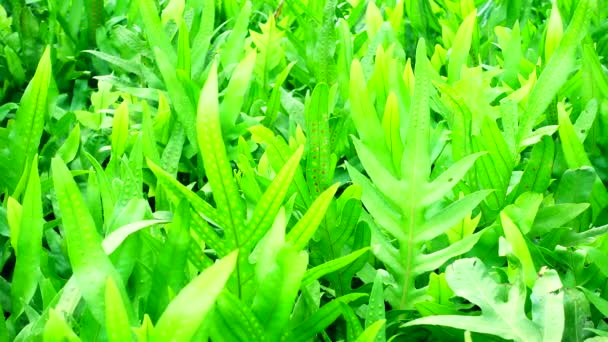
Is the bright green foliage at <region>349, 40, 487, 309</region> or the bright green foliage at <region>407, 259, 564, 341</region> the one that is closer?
the bright green foliage at <region>407, 259, 564, 341</region>

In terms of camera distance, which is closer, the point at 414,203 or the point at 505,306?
the point at 505,306

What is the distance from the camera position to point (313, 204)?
827 mm

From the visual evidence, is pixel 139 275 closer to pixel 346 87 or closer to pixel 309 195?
pixel 309 195

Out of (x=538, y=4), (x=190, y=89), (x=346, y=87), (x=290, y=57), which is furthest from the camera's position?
(x=538, y=4)

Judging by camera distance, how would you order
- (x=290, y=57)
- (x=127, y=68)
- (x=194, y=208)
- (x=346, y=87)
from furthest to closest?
(x=290, y=57) < (x=127, y=68) < (x=346, y=87) < (x=194, y=208)

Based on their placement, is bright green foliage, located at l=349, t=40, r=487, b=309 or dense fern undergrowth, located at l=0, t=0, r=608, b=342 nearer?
dense fern undergrowth, located at l=0, t=0, r=608, b=342

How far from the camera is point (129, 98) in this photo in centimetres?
155

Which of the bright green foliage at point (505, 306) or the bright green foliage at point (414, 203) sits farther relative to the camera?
the bright green foliage at point (414, 203)

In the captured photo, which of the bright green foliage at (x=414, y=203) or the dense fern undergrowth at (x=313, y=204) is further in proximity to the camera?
the bright green foliage at (x=414, y=203)

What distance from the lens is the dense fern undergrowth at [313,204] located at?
80cm

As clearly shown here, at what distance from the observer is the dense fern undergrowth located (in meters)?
0.80

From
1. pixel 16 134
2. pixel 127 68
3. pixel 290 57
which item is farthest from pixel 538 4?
pixel 16 134

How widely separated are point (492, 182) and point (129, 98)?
29.9 inches

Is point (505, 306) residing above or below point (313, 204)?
below
